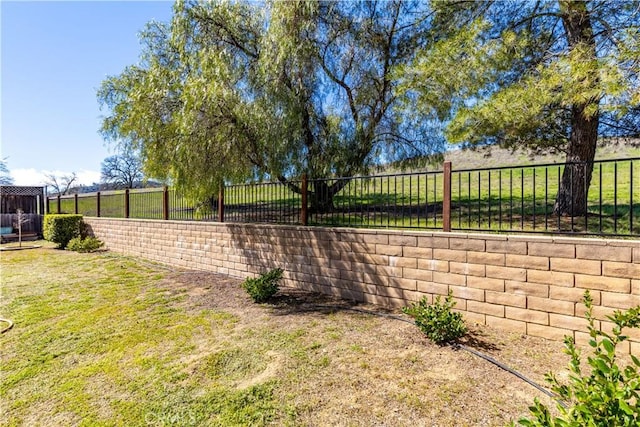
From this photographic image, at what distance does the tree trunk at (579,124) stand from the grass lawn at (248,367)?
282 cm

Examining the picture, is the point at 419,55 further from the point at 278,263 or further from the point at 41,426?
the point at 41,426

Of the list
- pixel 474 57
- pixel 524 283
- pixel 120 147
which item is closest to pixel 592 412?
pixel 524 283

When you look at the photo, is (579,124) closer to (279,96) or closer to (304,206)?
(304,206)

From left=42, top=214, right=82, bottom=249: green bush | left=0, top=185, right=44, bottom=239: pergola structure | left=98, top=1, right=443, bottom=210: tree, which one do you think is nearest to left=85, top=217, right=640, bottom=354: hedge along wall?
left=98, top=1, right=443, bottom=210: tree

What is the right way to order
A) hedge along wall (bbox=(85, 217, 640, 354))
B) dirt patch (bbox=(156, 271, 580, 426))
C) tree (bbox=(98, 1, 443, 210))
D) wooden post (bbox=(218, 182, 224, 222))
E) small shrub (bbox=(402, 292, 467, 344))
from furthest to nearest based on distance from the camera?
wooden post (bbox=(218, 182, 224, 222)) → tree (bbox=(98, 1, 443, 210)) → small shrub (bbox=(402, 292, 467, 344)) → hedge along wall (bbox=(85, 217, 640, 354)) → dirt patch (bbox=(156, 271, 580, 426))

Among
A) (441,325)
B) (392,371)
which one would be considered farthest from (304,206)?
(392,371)

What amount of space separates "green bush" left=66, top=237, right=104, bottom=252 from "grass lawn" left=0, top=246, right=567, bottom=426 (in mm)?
5571

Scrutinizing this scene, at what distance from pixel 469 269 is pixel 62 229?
12.9m

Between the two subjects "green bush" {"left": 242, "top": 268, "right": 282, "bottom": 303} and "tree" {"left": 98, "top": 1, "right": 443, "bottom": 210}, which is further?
"tree" {"left": 98, "top": 1, "right": 443, "bottom": 210}

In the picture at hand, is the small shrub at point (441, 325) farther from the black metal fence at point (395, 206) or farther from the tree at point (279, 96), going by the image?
the tree at point (279, 96)

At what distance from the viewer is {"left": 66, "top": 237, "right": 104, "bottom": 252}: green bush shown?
10.0 m

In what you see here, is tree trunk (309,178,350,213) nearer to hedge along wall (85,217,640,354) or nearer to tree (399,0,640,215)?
hedge along wall (85,217,640,354)

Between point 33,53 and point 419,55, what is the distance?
9.36 m

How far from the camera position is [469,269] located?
3.71 m
